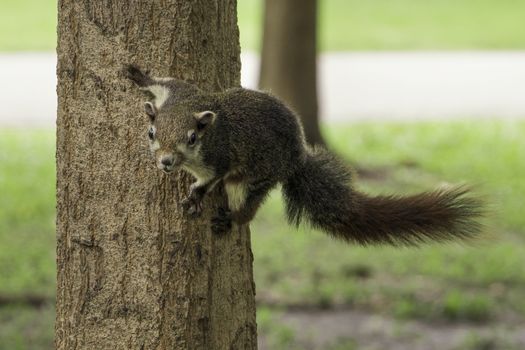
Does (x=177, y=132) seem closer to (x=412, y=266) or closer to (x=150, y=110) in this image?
(x=150, y=110)

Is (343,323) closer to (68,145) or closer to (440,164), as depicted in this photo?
(68,145)

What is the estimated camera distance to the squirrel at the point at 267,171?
2879 millimetres

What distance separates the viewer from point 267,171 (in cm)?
317

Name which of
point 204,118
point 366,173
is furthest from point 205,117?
point 366,173

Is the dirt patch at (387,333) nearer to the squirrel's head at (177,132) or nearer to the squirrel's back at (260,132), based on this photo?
the squirrel's back at (260,132)

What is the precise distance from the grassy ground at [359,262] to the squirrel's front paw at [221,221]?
1.82 m

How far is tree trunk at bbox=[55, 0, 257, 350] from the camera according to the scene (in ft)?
10.4

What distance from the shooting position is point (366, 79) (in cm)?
1578

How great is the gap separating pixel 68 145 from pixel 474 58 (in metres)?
15.6

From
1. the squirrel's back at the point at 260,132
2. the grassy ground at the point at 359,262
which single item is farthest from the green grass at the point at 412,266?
the squirrel's back at the point at 260,132

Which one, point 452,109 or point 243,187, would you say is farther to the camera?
point 452,109

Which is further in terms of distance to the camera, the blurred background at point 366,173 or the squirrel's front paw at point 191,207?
the blurred background at point 366,173

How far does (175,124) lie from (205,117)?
95mm

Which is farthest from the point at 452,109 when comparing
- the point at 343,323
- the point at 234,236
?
Answer: the point at 234,236
